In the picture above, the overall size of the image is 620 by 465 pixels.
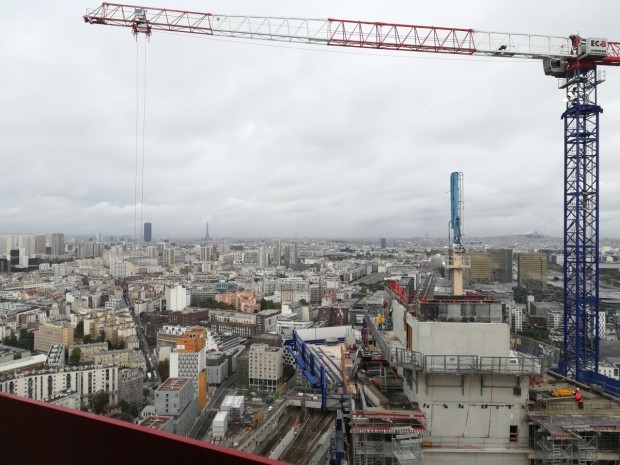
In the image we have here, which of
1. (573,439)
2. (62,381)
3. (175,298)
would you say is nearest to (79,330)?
(175,298)

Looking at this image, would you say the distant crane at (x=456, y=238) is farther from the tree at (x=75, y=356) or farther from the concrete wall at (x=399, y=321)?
the tree at (x=75, y=356)

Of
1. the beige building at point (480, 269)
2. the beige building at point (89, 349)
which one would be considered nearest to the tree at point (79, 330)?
the beige building at point (89, 349)

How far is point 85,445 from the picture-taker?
20.5 inches

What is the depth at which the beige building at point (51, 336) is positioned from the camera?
13.2 metres

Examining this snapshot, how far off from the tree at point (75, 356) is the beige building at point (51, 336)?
1.29 metres

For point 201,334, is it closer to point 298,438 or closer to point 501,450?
point 298,438

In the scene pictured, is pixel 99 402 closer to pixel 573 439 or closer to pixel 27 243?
pixel 573 439

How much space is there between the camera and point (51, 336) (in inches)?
522

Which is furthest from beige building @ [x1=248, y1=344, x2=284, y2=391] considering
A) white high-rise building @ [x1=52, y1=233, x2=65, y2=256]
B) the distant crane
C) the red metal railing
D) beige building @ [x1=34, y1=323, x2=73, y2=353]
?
white high-rise building @ [x1=52, y1=233, x2=65, y2=256]

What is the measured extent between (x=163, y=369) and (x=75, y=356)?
2.32 metres

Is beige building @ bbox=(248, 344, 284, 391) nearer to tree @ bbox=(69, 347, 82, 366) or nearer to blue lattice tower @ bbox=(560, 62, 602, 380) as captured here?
tree @ bbox=(69, 347, 82, 366)

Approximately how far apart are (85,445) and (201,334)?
1152cm

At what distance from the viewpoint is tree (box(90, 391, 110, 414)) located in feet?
29.8

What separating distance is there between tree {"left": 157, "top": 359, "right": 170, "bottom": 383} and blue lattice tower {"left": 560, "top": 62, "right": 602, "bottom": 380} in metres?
9.46
